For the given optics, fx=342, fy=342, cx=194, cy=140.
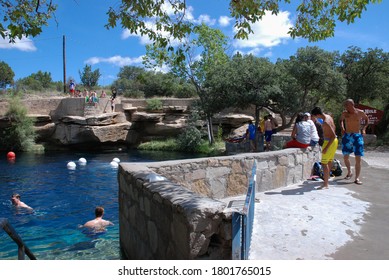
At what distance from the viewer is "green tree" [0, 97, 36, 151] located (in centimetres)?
2841

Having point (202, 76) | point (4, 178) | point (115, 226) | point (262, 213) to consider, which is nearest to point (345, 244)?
point (262, 213)

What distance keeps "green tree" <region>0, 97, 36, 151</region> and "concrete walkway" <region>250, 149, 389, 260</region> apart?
27112 mm

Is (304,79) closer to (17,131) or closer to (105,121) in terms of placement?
(105,121)

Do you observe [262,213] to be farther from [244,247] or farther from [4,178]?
[4,178]

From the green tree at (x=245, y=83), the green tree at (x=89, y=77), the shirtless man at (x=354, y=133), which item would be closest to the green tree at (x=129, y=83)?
the green tree at (x=89, y=77)

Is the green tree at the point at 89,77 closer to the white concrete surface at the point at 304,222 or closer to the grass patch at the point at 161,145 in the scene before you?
Result: the grass patch at the point at 161,145

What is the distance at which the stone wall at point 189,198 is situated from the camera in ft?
9.33

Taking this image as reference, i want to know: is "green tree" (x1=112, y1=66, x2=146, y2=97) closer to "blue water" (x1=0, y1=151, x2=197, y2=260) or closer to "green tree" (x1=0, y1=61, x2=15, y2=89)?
"green tree" (x1=0, y1=61, x2=15, y2=89)

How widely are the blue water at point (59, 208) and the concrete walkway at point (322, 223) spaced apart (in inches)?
130

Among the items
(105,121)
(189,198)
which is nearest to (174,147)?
(105,121)

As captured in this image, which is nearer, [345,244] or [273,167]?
[345,244]

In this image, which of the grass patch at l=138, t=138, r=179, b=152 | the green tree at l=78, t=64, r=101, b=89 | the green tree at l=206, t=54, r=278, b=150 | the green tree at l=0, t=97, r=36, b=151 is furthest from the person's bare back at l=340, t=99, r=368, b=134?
the green tree at l=78, t=64, r=101, b=89

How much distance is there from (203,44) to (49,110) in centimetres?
1522
